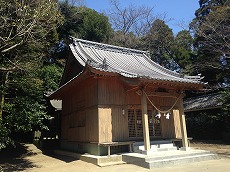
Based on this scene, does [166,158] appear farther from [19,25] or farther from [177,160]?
[19,25]

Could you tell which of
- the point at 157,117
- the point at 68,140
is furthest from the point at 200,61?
the point at 68,140

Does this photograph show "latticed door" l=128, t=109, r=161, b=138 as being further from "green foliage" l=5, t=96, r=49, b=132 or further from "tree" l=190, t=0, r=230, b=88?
"tree" l=190, t=0, r=230, b=88

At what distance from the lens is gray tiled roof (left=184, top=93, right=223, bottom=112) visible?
68.7 ft

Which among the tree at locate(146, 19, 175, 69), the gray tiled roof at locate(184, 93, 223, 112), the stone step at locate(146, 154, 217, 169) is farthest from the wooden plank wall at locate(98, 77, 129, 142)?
the tree at locate(146, 19, 175, 69)

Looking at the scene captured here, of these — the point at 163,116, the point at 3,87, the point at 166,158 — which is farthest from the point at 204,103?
the point at 3,87

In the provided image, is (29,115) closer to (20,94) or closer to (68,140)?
(20,94)

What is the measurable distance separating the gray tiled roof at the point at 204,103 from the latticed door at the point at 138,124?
9.93 m

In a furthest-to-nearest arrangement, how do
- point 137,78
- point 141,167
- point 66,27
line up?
point 66,27 → point 137,78 → point 141,167

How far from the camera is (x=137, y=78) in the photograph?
33.4 ft

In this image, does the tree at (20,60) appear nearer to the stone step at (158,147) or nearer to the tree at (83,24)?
the stone step at (158,147)

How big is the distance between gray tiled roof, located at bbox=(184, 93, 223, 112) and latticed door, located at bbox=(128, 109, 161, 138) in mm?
9929

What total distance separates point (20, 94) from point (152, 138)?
24.9 feet

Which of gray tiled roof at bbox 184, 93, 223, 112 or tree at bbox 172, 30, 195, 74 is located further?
tree at bbox 172, 30, 195, 74

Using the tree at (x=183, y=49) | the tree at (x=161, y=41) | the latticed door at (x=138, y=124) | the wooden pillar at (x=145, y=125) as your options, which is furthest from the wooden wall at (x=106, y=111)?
the tree at (x=161, y=41)
